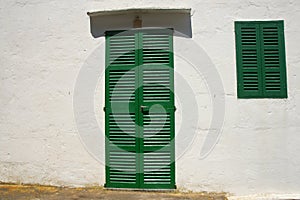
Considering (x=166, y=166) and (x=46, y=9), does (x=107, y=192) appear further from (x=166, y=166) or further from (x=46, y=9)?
(x=46, y=9)

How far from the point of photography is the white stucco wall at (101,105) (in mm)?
4973

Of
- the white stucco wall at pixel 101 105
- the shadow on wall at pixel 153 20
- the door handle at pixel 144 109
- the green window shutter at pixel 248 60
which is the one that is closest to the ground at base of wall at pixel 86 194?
the white stucco wall at pixel 101 105

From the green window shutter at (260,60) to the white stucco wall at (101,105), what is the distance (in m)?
0.11

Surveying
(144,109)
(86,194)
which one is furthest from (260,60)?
(86,194)

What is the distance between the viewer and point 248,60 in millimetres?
5078

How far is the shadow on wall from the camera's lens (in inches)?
203

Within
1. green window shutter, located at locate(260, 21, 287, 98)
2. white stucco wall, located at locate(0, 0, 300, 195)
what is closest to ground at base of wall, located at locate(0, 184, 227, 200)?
white stucco wall, located at locate(0, 0, 300, 195)

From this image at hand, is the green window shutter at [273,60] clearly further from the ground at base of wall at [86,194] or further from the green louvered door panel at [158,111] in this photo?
the ground at base of wall at [86,194]

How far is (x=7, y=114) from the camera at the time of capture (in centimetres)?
543

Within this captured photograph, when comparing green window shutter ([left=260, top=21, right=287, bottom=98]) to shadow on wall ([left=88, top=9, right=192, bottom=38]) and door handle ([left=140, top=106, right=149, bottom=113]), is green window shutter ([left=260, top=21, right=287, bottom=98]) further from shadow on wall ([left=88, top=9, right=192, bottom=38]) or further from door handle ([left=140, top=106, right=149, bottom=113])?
door handle ([left=140, top=106, right=149, bottom=113])

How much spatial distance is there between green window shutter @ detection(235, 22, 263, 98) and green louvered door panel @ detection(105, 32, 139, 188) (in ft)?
5.39

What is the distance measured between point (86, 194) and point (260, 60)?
342cm

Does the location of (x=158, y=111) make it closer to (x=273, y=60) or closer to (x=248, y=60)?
(x=248, y=60)

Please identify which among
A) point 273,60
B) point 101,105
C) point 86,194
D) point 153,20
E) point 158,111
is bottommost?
point 86,194
